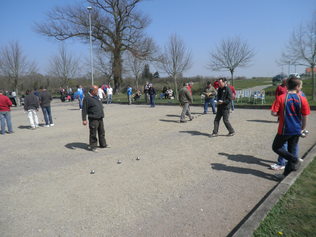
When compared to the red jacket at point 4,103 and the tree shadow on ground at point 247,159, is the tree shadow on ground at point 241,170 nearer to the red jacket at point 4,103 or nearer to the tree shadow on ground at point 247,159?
the tree shadow on ground at point 247,159

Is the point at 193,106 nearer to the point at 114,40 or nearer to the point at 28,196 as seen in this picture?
the point at 28,196

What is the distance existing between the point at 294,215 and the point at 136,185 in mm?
2569

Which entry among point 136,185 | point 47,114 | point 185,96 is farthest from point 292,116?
point 47,114

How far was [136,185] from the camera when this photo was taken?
447 centimetres

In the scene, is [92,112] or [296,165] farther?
[92,112]

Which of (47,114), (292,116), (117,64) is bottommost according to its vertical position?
(47,114)

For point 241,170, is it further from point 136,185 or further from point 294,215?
point 136,185

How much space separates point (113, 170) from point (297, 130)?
12.3 feet

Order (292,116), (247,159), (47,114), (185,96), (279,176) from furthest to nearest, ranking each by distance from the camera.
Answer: (47,114) < (185,96) < (247,159) < (279,176) < (292,116)

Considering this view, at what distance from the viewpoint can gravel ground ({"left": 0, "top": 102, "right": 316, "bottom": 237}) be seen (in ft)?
10.7

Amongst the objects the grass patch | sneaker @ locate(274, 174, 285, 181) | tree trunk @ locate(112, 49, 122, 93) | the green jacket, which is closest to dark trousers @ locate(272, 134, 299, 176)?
sneaker @ locate(274, 174, 285, 181)

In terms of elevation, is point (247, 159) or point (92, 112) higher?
point (92, 112)

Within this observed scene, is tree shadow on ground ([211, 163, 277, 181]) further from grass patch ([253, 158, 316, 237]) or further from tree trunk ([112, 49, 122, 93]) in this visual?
tree trunk ([112, 49, 122, 93])

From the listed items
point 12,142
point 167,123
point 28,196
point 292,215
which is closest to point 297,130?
point 292,215
